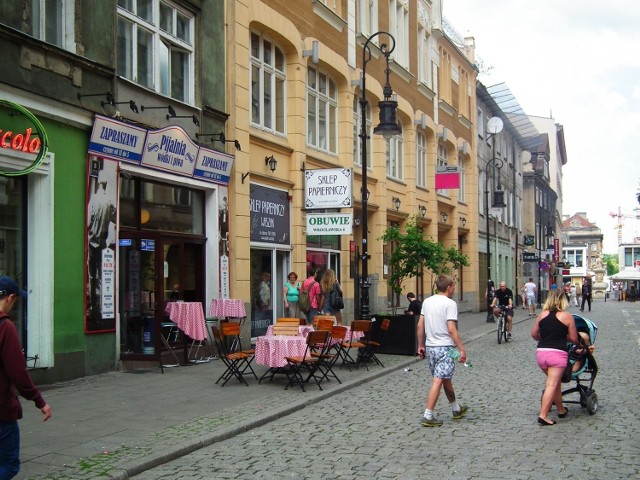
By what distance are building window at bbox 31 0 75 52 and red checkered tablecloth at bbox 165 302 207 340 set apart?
5031 mm

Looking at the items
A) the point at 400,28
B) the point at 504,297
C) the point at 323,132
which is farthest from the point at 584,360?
the point at 400,28

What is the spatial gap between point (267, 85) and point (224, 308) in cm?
634

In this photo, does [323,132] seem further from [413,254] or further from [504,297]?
[504,297]

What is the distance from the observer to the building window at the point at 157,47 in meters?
14.5

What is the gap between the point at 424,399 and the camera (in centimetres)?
1172

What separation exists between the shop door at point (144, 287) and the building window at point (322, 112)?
763 cm

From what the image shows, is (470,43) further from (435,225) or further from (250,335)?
(250,335)

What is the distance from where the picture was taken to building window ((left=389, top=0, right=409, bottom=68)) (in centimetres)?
2923

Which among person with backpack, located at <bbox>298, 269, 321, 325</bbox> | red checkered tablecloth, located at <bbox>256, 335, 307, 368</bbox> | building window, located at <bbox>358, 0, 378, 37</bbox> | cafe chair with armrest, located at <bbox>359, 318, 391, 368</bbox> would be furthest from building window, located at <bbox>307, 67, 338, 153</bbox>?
red checkered tablecloth, located at <bbox>256, 335, 307, 368</bbox>

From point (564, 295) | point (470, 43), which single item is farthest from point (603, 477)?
point (470, 43)

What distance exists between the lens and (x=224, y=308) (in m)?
16.6

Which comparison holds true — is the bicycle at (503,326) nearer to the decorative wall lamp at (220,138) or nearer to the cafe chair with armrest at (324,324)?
the cafe chair with armrest at (324,324)

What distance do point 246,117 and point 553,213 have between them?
6691 centimetres

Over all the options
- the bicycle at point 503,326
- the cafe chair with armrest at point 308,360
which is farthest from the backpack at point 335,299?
the bicycle at point 503,326
